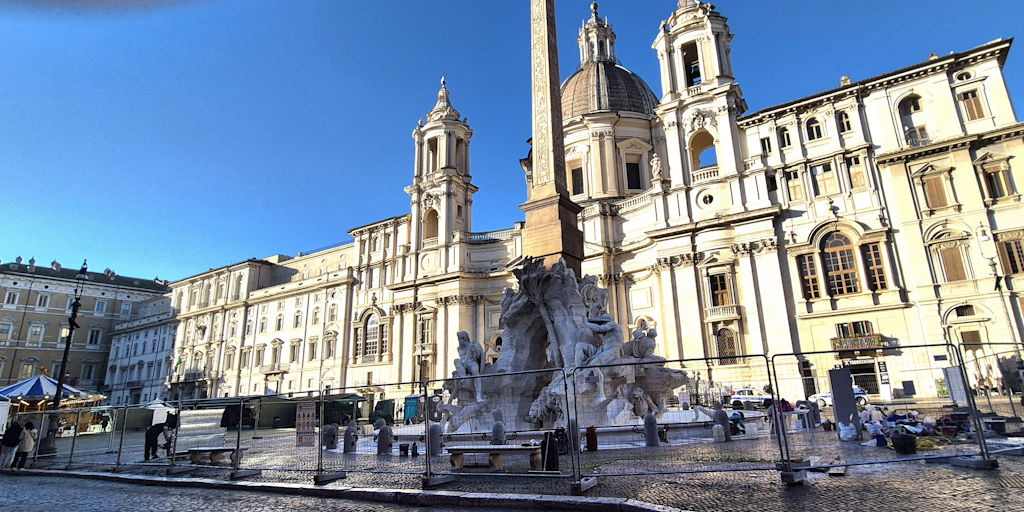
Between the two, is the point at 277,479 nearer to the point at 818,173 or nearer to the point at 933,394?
the point at 933,394

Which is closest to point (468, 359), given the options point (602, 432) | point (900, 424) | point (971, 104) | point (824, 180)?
point (602, 432)

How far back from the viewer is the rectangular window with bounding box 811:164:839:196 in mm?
29797

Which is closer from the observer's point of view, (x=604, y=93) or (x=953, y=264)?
(x=953, y=264)

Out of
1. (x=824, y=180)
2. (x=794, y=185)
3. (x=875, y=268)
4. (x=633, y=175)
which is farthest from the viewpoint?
(x=633, y=175)

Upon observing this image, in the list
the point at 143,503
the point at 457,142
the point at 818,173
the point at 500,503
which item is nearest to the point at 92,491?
the point at 143,503

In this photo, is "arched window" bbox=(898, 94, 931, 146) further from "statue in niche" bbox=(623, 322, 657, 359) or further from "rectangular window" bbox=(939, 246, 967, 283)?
"statue in niche" bbox=(623, 322, 657, 359)

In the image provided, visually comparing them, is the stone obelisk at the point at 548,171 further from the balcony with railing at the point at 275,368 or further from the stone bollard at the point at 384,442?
the balcony with railing at the point at 275,368

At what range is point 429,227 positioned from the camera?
4588 cm

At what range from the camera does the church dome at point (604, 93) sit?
4459 cm

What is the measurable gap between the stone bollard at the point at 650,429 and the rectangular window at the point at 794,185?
23.9 meters

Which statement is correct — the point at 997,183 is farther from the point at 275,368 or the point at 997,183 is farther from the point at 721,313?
the point at 275,368

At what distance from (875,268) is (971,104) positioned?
9.56 metres

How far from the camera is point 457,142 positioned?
47.2m

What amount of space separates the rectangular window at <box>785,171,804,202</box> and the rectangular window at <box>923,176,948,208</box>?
5561 millimetres
